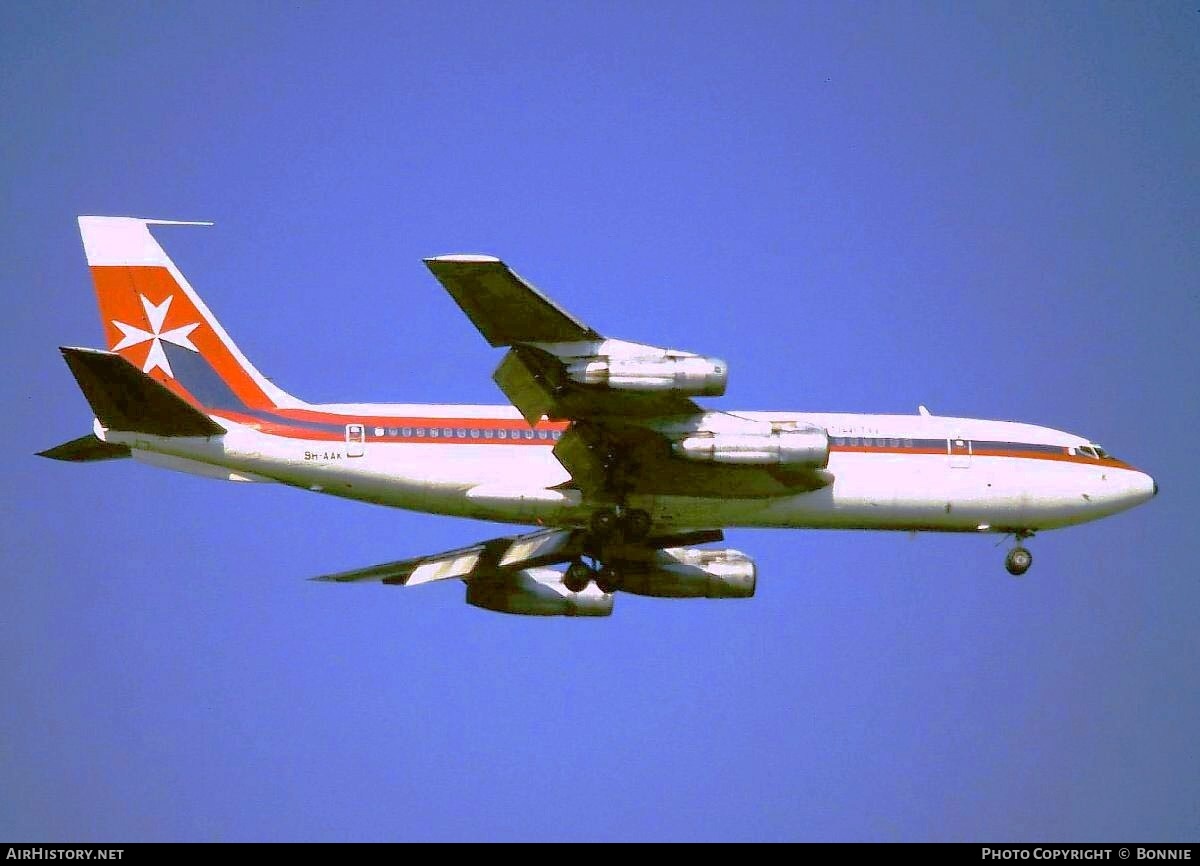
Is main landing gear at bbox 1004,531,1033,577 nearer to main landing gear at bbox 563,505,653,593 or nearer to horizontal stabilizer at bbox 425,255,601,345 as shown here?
main landing gear at bbox 563,505,653,593

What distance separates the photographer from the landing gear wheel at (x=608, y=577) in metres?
38.7

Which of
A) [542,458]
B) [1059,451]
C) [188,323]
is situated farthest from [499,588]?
[1059,451]

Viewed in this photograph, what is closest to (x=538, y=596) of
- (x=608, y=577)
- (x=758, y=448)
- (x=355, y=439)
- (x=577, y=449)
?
(x=608, y=577)

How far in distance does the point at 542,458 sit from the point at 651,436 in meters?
2.72

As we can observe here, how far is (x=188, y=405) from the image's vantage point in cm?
3438

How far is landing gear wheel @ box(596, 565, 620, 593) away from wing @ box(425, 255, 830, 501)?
290 cm

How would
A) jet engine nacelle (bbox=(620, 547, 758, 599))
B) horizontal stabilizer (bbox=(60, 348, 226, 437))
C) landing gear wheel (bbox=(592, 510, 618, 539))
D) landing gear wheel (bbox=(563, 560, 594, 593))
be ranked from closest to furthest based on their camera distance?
horizontal stabilizer (bbox=(60, 348, 226, 437))
landing gear wheel (bbox=(592, 510, 618, 539))
landing gear wheel (bbox=(563, 560, 594, 593))
jet engine nacelle (bbox=(620, 547, 758, 599))

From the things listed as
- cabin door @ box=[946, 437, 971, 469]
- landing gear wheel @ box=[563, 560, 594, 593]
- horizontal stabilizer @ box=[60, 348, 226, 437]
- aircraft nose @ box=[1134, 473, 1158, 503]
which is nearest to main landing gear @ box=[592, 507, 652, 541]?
landing gear wheel @ box=[563, 560, 594, 593]

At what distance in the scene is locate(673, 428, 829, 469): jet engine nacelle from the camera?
34.7 metres

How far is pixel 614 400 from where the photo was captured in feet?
111
